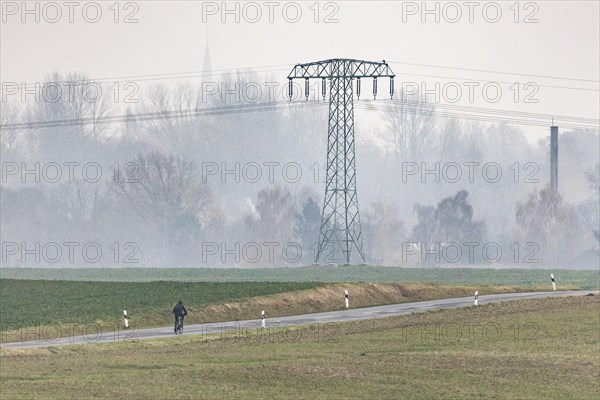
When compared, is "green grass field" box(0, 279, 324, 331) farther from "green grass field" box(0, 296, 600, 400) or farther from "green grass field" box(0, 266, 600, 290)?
"green grass field" box(0, 266, 600, 290)

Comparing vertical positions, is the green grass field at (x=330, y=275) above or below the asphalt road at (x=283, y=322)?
above

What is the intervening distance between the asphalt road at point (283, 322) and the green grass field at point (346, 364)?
9.06ft

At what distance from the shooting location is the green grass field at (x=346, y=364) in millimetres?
47438

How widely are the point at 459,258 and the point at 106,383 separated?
14145 cm

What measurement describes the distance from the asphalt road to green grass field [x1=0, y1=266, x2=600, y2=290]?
2197cm

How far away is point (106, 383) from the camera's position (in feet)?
158

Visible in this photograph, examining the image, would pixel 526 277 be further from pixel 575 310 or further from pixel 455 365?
pixel 455 365

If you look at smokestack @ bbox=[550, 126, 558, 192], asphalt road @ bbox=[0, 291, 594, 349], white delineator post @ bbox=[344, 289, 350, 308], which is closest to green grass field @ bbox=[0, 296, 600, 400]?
asphalt road @ bbox=[0, 291, 594, 349]

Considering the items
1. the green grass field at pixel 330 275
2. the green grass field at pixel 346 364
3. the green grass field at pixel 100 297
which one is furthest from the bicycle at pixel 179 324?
the green grass field at pixel 330 275

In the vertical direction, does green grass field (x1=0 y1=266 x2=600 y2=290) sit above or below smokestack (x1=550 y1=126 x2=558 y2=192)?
below

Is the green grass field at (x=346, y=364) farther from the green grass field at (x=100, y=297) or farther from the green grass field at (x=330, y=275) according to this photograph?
the green grass field at (x=330, y=275)

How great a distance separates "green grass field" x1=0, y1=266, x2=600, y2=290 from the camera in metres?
118

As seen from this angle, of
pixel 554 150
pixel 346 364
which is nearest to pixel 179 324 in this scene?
pixel 346 364

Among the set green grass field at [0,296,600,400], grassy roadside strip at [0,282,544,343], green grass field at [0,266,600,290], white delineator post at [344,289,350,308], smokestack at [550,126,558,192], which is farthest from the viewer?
smokestack at [550,126,558,192]
